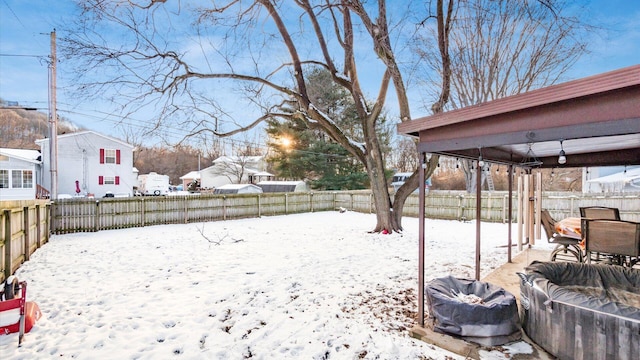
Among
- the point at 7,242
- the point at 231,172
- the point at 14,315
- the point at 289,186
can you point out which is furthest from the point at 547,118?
the point at 231,172

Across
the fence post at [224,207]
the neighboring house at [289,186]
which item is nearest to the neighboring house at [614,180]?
the fence post at [224,207]

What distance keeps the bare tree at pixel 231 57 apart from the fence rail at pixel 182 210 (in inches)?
131

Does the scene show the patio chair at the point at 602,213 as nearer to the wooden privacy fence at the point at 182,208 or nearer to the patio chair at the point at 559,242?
the patio chair at the point at 559,242

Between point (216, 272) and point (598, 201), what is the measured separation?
1215cm

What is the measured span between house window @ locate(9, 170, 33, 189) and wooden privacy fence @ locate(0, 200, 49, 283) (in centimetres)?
1176

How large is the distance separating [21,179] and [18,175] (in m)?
0.24

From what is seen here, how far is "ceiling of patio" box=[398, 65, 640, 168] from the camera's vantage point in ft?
6.11

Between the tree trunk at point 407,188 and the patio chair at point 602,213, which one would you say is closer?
the patio chair at point 602,213

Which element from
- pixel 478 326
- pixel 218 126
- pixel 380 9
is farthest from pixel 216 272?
pixel 380 9

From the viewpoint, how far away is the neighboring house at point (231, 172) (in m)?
29.2

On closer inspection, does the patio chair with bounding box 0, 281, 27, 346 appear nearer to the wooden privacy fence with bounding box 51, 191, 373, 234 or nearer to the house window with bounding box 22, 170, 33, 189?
the wooden privacy fence with bounding box 51, 191, 373, 234

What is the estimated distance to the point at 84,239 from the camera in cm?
773

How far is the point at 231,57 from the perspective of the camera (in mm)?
8234

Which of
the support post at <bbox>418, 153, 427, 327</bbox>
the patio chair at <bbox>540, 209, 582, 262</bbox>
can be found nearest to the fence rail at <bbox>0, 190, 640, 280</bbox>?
the patio chair at <bbox>540, 209, 582, 262</bbox>
